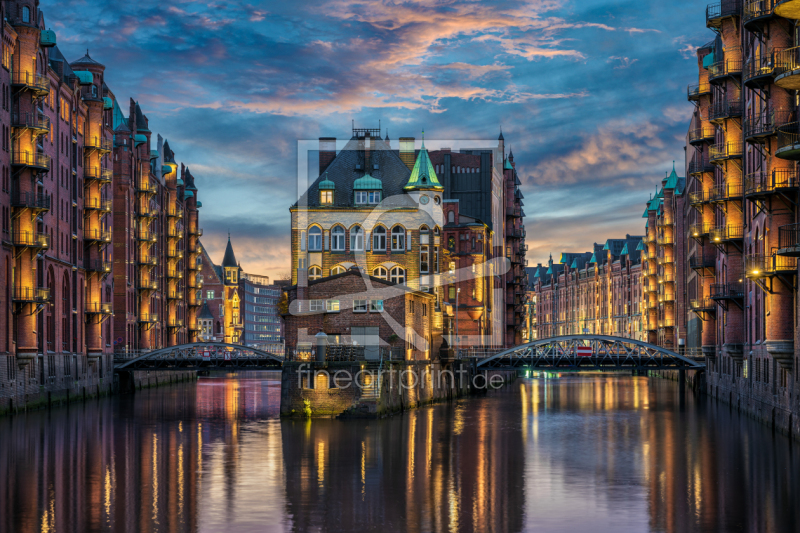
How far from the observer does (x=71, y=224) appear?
81125 millimetres

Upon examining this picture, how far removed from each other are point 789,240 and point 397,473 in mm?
20048

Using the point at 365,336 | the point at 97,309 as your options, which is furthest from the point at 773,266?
the point at 97,309

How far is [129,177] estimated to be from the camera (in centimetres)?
10075

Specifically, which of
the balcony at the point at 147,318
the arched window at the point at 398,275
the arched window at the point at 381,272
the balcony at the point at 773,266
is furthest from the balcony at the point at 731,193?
the balcony at the point at 147,318

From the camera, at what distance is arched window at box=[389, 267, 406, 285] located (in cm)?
8094

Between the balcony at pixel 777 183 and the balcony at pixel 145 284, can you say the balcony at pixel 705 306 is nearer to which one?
the balcony at pixel 777 183

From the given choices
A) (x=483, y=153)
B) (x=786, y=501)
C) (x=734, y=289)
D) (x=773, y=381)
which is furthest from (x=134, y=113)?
(x=786, y=501)

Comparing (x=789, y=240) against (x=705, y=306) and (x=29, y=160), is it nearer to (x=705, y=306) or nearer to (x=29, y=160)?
(x=705, y=306)

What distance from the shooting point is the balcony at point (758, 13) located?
153 feet

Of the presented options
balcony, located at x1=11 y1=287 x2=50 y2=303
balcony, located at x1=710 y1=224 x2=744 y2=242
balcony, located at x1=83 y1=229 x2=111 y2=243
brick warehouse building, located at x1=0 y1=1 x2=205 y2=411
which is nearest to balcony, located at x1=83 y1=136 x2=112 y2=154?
brick warehouse building, located at x1=0 y1=1 x2=205 y2=411

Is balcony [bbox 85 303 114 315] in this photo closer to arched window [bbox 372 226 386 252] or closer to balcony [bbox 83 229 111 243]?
balcony [bbox 83 229 111 243]

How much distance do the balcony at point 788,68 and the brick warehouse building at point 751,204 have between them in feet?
0.19

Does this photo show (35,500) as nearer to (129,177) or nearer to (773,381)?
(773,381)

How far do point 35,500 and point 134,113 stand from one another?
79.7 metres
